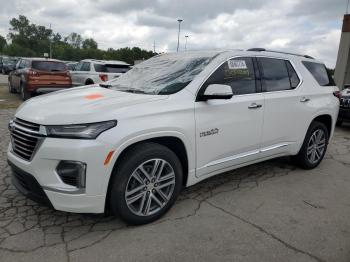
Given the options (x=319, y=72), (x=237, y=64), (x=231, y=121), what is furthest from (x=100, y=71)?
(x=231, y=121)

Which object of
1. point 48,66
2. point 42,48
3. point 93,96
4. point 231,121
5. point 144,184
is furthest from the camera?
point 42,48

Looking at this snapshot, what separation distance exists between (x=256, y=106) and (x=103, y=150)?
208cm

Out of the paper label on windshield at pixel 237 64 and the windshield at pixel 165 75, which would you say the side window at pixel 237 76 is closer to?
the paper label on windshield at pixel 237 64

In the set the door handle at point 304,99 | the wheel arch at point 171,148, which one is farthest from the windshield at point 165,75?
the door handle at point 304,99

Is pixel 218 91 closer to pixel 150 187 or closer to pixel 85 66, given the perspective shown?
pixel 150 187

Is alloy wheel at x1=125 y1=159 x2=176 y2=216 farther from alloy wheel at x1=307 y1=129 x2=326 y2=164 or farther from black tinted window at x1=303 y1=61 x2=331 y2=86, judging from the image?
black tinted window at x1=303 y1=61 x2=331 y2=86

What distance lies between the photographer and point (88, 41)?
13812 centimetres

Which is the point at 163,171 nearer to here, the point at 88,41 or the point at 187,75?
the point at 187,75

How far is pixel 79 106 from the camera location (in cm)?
298

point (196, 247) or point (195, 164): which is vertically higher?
point (195, 164)

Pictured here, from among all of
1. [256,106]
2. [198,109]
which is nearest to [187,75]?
[198,109]

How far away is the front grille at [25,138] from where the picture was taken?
9.32 feet

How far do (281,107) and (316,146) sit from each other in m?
1.31

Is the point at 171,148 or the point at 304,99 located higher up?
the point at 304,99
